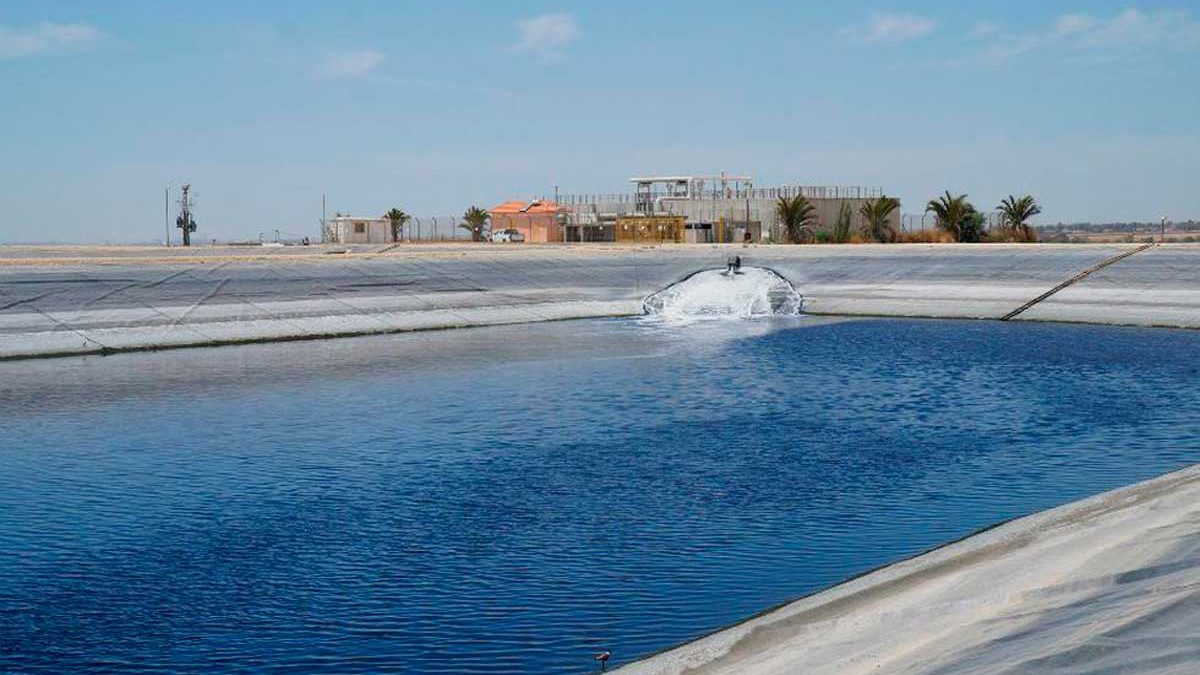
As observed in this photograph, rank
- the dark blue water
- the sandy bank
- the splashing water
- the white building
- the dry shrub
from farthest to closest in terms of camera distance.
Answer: the white building < the dry shrub < the splashing water < the dark blue water < the sandy bank

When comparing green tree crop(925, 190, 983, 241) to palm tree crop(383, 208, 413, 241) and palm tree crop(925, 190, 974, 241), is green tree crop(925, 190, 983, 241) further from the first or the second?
palm tree crop(383, 208, 413, 241)

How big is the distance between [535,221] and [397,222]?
936 inches

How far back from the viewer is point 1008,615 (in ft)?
39.5

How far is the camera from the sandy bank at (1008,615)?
10.6 metres

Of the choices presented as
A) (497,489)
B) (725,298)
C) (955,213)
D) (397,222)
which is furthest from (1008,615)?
(397,222)

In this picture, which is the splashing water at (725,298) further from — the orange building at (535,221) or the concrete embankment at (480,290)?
the orange building at (535,221)

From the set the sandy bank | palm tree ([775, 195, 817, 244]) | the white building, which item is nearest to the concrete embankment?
the sandy bank

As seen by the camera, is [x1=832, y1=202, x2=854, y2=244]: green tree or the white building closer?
[x1=832, y1=202, x2=854, y2=244]: green tree

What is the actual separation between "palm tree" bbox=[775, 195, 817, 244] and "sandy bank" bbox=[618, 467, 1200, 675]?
359 ft

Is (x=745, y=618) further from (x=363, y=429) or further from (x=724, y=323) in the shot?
(x=724, y=323)

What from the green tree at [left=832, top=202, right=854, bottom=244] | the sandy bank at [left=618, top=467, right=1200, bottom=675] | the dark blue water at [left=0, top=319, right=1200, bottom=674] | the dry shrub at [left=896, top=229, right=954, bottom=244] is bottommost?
the dark blue water at [left=0, top=319, right=1200, bottom=674]

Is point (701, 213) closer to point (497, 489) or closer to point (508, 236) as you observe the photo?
point (508, 236)

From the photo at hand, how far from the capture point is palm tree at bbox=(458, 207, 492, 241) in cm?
16091

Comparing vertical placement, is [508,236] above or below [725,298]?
above
